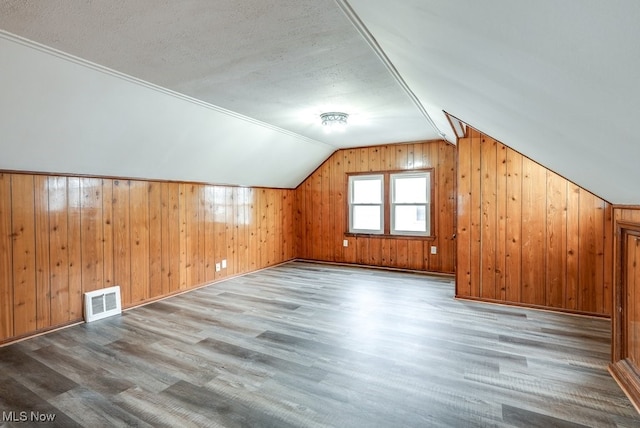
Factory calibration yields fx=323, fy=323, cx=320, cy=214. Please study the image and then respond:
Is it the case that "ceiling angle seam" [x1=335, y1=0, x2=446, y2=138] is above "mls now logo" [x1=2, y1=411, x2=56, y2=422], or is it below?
above

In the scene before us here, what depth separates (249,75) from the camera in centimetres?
256

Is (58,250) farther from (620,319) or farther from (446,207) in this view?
(446,207)

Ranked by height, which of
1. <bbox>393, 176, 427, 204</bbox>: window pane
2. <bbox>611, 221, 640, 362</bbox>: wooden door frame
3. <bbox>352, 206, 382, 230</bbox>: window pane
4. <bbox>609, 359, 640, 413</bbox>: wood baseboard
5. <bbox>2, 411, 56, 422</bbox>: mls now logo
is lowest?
<bbox>2, 411, 56, 422</bbox>: mls now logo

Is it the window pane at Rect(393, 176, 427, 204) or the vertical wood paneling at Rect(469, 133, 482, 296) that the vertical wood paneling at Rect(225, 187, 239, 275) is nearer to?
the window pane at Rect(393, 176, 427, 204)

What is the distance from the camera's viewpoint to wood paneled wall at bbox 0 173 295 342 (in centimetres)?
286

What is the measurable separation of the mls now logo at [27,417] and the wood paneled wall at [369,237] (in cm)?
480

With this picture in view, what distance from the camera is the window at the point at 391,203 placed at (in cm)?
556

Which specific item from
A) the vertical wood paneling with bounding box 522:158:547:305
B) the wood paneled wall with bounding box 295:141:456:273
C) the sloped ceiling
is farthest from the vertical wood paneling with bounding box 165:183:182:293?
the vertical wood paneling with bounding box 522:158:547:305

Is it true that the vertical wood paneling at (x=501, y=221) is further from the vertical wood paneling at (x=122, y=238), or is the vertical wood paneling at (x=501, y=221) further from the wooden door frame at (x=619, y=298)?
the vertical wood paneling at (x=122, y=238)

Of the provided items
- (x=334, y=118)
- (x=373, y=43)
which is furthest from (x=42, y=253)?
(x=373, y=43)

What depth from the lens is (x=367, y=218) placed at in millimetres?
6078

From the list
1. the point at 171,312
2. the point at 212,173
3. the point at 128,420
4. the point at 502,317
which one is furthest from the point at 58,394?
the point at 502,317

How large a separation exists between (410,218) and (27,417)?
5143mm

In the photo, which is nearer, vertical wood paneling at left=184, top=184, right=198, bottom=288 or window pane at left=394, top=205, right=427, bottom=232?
vertical wood paneling at left=184, top=184, right=198, bottom=288
